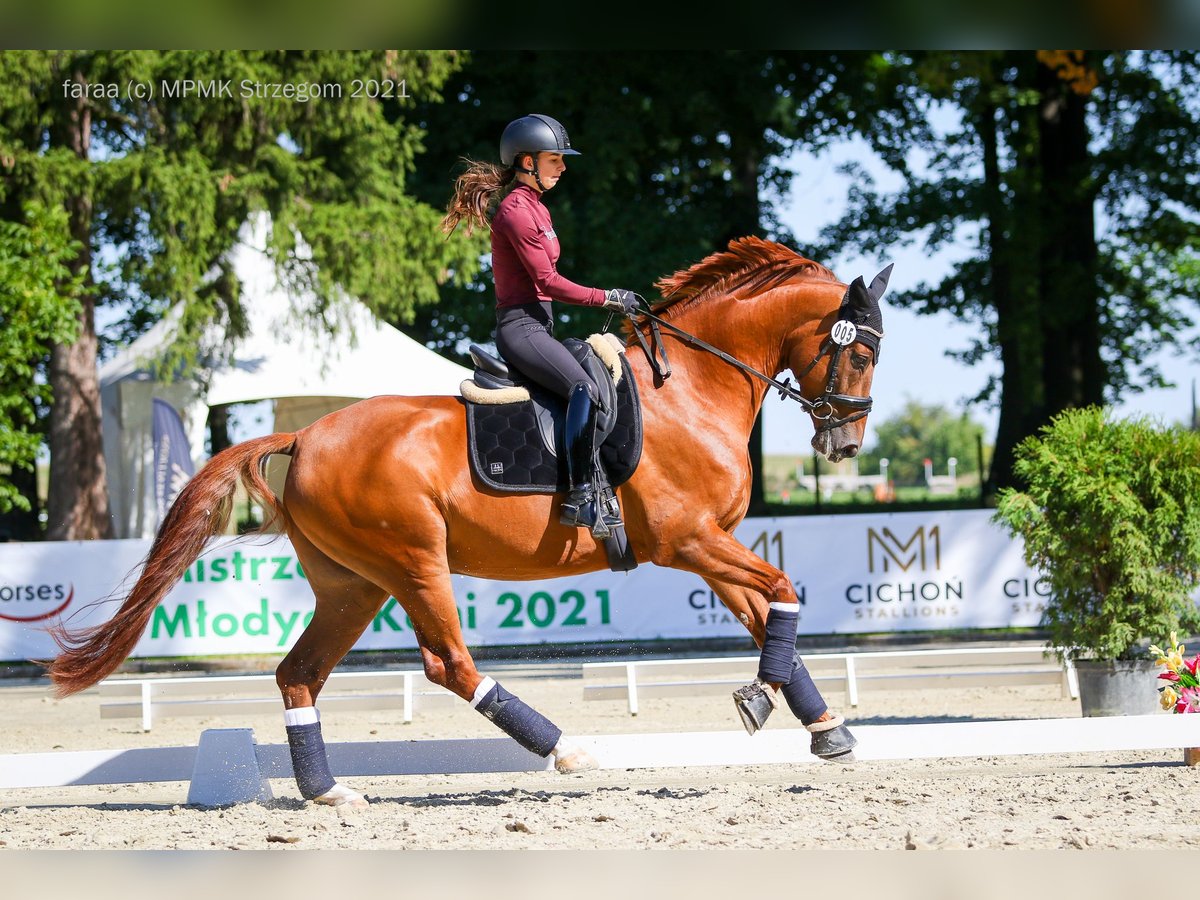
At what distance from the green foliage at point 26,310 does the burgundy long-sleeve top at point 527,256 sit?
11.3 metres

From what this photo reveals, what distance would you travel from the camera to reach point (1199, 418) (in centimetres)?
3688

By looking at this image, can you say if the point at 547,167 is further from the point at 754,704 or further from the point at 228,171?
the point at 228,171

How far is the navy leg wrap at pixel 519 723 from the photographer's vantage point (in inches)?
220

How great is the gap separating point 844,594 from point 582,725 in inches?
207

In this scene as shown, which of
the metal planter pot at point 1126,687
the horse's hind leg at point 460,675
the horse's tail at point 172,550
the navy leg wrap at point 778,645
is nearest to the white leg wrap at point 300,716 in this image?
the horse's hind leg at point 460,675

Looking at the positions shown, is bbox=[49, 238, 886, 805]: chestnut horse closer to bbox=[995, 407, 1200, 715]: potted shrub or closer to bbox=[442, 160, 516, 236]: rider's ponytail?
bbox=[442, 160, 516, 236]: rider's ponytail

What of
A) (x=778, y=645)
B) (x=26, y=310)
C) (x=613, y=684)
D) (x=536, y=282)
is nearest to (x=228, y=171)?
(x=26, y=310)

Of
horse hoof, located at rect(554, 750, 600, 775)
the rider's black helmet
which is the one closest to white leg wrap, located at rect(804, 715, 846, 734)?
horse hoof, located at rect(554, 750, 600, 775)

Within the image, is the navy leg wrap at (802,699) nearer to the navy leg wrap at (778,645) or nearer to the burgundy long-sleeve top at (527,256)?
the navy leg wrap at (778,645)

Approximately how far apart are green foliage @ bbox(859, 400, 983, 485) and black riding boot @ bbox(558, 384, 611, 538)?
265 ft

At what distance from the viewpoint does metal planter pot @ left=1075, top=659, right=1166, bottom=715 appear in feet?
27.1

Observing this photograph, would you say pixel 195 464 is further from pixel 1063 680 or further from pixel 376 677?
pixel 1063 680

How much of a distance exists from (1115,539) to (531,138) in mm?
4875
